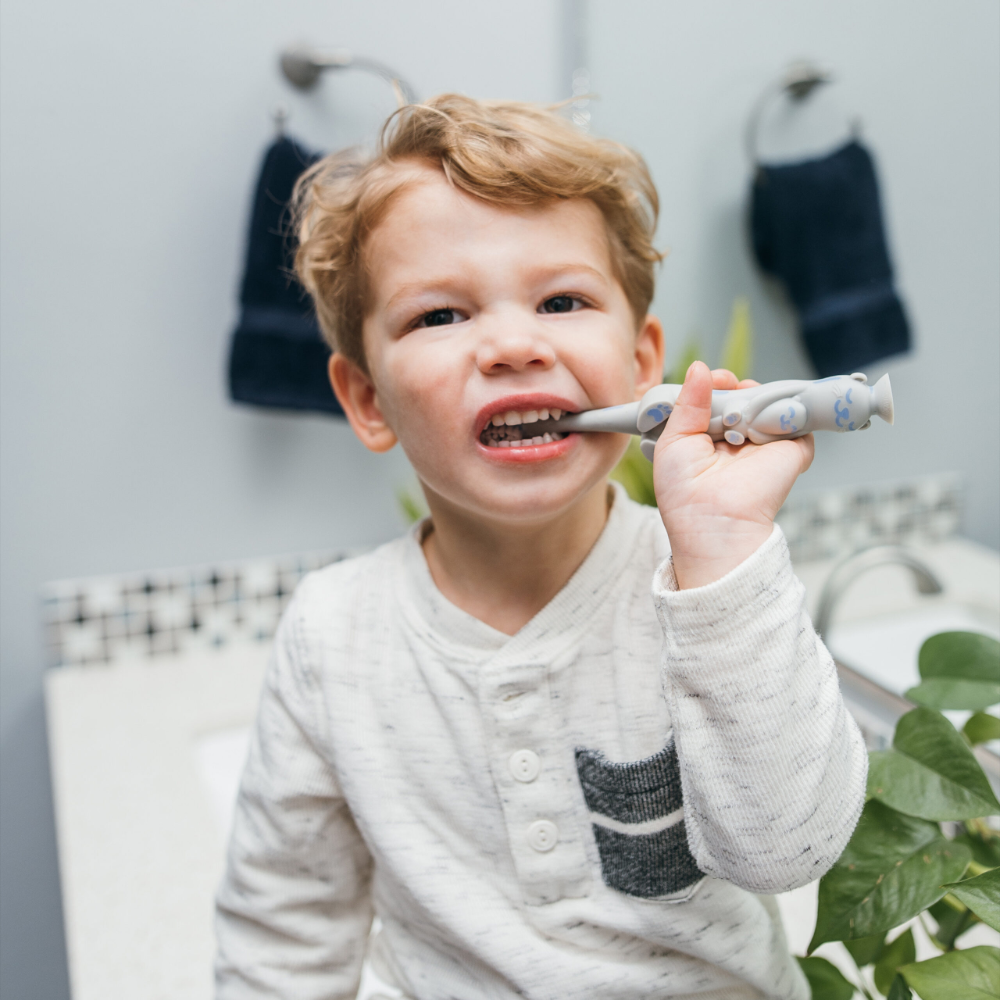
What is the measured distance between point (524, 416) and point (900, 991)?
391 millimetres

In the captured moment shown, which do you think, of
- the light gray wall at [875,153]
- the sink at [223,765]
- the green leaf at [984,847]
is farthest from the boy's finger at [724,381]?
the sink at [223,765]

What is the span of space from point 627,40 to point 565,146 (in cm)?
81

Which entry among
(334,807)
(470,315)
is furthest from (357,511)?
(470,315)

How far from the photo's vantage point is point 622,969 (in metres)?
0.59

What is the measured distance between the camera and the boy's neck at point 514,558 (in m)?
0.64

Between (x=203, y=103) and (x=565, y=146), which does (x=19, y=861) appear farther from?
(x=565, y=146)

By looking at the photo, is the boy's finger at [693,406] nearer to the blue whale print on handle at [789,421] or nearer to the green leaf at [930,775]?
the blue whale print on handle at [789,421]

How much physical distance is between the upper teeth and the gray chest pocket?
0.23 meters

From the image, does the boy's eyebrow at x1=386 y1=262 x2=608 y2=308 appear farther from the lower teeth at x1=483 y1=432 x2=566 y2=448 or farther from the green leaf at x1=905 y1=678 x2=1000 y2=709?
the green leaf at x1=905 y1=678 x2=1000 y2=709

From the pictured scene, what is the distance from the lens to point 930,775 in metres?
0.50

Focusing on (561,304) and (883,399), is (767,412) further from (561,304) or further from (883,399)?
Result: (561,304)

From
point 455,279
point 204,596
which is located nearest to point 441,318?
point 455,279

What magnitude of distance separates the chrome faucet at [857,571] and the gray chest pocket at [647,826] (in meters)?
0.47

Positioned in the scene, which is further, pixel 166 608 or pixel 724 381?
Answer: pixel 166 608
